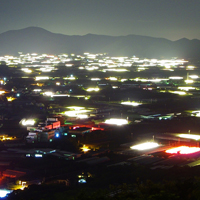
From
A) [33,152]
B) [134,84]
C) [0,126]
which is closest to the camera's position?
[33,152]

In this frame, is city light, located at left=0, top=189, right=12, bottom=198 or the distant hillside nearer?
city light, located at left=0, top=189, right=12, bottom=198

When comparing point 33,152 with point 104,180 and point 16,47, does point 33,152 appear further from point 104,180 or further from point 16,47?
point 16,47

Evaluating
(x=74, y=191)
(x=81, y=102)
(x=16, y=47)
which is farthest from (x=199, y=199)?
(x=16, y=47)

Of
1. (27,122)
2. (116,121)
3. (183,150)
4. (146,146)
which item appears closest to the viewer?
(183,150)

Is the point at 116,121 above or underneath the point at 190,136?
above

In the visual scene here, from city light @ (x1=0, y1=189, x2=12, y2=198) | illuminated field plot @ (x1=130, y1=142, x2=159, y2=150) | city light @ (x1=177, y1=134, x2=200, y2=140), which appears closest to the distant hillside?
city light @ (x1=177, y1=134, x2=200, y2=140)

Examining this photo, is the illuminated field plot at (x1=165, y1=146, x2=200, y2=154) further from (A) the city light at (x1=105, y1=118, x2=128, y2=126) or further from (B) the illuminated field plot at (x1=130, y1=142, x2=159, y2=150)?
(A) the city light at (x1=105, y1=118, x2=128, y2=126)

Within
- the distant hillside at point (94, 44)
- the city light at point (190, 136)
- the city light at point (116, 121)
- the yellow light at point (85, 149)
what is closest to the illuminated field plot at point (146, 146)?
the yellow light at point (85, 149)

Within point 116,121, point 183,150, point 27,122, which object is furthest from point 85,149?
point 116,121

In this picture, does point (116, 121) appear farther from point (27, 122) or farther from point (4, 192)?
point (4, 192)
